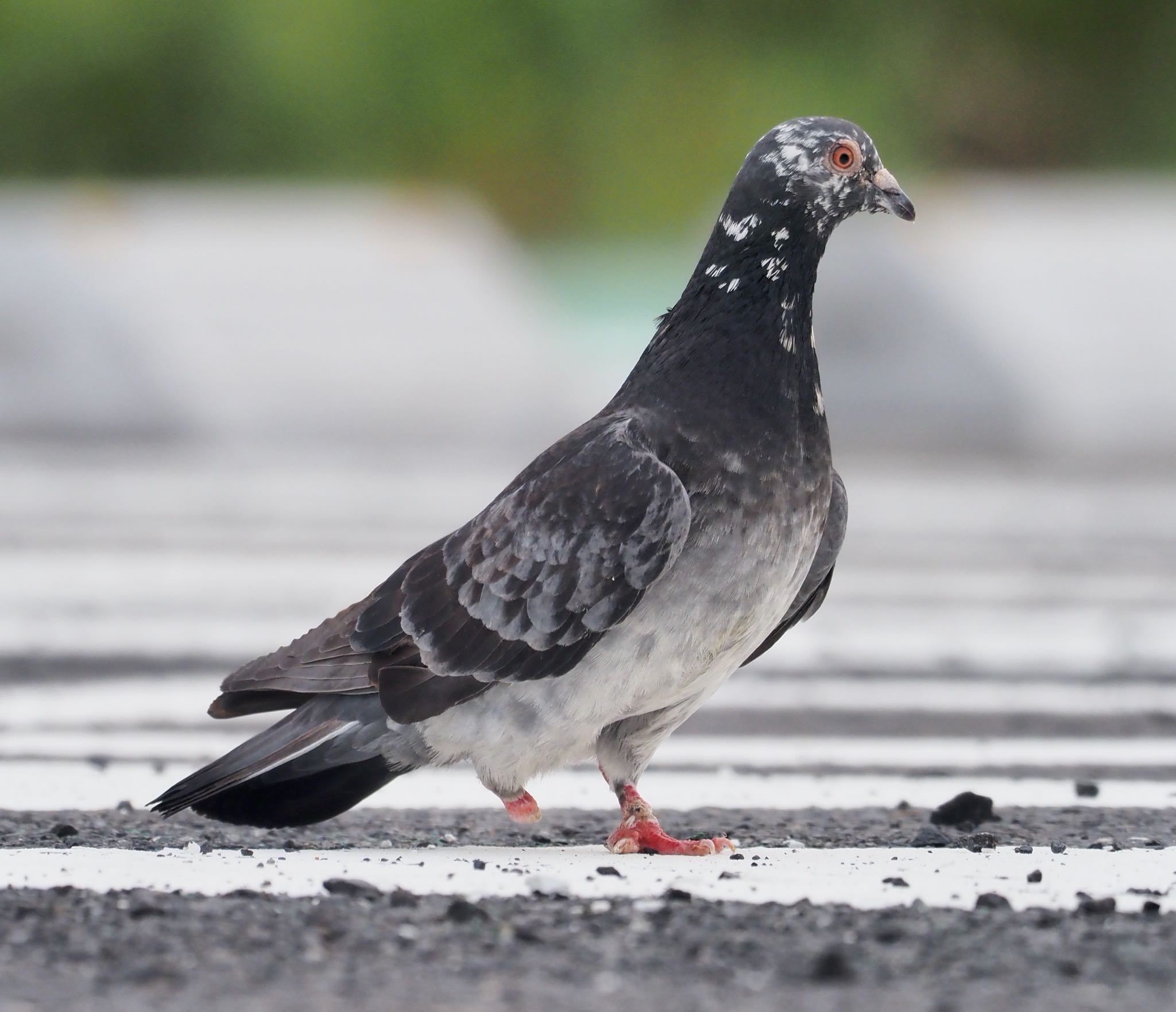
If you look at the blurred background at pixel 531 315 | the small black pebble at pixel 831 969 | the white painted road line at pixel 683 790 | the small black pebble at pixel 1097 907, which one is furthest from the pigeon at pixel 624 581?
the blurred background at pixel 531 315

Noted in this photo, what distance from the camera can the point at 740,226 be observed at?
4.57 meters

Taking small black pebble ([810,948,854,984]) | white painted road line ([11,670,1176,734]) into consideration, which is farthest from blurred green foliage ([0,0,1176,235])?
small black pebble ([810,948,854,984])

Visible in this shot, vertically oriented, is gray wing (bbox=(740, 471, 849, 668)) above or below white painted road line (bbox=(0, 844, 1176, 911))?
above

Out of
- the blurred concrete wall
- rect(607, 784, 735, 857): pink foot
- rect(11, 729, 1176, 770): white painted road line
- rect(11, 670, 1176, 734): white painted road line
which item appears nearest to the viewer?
rect(607, 784, 735, 857): pink foot

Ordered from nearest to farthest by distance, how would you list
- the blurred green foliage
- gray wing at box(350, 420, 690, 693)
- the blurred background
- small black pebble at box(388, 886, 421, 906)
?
small black pebble at box(388, 886, 421, 906) → gray wing at box(350, 420, 690, 693) → the blurred background → the blurred green foliage

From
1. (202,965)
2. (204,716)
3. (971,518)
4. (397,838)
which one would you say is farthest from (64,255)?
(202,965)

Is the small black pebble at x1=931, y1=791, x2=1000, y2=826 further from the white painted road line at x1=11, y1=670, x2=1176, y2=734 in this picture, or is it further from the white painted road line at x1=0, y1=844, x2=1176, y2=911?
the white painted road line at x1=11, y1=670, x2=1176, y2=734

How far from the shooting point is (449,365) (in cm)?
1673

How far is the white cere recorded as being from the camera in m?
4.55

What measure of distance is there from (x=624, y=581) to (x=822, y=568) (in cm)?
69

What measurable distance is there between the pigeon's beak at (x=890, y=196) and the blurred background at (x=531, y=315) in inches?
72.6

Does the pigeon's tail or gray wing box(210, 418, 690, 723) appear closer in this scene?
gray wing box(210, 418, 690, 723)

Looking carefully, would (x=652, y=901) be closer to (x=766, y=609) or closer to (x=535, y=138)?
(x=766, y=609)

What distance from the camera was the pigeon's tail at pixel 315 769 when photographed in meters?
4.38
